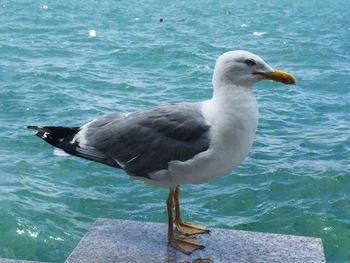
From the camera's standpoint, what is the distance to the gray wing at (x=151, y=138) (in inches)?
128

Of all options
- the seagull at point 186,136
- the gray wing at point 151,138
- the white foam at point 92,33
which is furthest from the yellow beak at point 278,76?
the white foam at point 92,33

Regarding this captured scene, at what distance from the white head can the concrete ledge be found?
84 cm

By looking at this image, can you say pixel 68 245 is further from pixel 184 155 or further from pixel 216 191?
pixel 184 155

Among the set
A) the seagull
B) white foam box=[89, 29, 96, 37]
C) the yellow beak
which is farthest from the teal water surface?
the yellow beak

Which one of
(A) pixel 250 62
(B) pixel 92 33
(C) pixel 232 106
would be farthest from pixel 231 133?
(B) pixel 92 33

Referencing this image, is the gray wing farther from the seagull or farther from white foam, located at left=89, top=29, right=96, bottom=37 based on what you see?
white foam, located at left=89, top=29, right=96, bottom=37

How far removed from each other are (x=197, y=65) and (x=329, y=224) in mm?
8577

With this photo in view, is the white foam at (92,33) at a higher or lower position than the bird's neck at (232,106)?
lower

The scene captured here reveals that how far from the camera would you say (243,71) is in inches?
127

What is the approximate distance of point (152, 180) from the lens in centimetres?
337

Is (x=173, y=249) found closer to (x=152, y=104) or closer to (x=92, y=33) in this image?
(x=152, y=104)

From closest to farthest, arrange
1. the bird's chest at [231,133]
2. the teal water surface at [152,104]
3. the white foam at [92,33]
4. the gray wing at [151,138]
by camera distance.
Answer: the bird's chest at [231,133] < the gray wing at [151,138] < the teal water surface at [152,104] < the white foam at [92,33]

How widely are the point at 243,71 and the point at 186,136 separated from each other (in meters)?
0.41

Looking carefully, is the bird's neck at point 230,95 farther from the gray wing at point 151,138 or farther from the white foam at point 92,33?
the white foam at point 92,33
